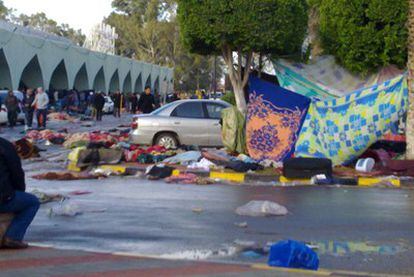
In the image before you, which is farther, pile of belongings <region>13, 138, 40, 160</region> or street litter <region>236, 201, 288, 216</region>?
pile of belongings <region>13, 138, 40, 160</region>

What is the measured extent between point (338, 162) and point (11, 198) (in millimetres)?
10248

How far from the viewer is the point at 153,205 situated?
453 inches

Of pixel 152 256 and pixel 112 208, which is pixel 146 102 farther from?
pixel 152 256

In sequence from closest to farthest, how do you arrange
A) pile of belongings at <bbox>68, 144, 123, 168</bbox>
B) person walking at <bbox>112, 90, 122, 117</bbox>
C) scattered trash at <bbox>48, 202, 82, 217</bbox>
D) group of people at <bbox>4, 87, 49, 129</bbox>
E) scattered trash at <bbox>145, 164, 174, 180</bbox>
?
1. scattered trash at <bbox>48, 202, 82, 217</bbox>
2. scattered trash at <bbox>145, 164, 174, 180</bbox>
3. pile of belongings at <bbox>68, 144, 123, 168</bbox>
4. group of people at <bbox>4, 87, 49, 129</bbox>
5. person walking at <bbox>112, 90, 122, 117</bbox>

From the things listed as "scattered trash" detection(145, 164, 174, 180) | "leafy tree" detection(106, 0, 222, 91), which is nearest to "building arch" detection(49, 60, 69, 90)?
"leafy tree" detection(106, 0, 222, 91)

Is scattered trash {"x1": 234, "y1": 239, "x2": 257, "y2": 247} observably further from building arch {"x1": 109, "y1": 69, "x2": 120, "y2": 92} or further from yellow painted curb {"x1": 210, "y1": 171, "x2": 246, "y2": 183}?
building arch {"x1": 109, "y1": 69, "x2": 120, "y2": 92}

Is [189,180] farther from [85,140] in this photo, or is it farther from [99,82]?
[99,82]

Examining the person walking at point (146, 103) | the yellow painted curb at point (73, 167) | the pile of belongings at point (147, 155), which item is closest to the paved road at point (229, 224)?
the yellow painted curb at point (73, 167)

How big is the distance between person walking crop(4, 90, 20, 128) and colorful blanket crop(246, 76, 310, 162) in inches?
669

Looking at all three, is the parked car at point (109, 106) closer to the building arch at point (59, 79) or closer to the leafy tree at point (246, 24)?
the building arch at point (59, 79)

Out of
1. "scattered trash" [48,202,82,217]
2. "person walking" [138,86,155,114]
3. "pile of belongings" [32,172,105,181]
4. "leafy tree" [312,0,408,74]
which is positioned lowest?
"pile of belongings" [32,172,105,181]

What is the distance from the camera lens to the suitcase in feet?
48.5

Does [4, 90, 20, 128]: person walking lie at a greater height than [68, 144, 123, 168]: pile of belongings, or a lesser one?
greater

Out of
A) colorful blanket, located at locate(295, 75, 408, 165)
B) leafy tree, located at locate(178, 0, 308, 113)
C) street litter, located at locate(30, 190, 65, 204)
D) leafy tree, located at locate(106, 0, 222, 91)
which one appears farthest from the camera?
leafy tree, located at locate(106, 0, 222, 91)
